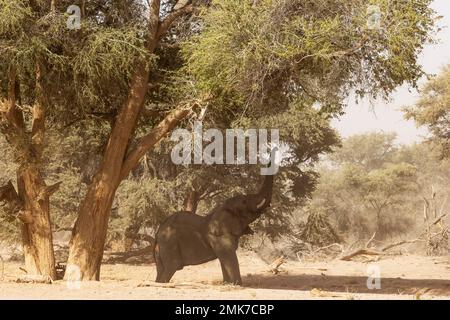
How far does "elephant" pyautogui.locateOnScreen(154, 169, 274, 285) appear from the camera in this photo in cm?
1517

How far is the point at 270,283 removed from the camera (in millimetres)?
17797

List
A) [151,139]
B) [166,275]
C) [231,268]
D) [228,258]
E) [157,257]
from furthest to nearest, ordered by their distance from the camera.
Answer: [157,257] < [166,275] < [228,258] < [231,268] < [151,139]

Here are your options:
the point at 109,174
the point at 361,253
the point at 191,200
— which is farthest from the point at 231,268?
the point at 191,200

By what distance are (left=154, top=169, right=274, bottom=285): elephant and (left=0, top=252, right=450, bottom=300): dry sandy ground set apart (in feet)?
2.63

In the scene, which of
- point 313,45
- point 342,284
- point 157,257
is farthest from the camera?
point 342,284

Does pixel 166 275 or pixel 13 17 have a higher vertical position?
pixel 13 17

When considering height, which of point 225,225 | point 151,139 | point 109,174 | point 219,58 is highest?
point 219,58

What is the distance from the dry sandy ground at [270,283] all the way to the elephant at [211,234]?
802 millimetres

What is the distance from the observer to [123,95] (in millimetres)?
14469

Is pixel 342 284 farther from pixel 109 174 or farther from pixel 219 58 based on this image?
pixel 219 58

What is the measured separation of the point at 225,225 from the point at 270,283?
338cm

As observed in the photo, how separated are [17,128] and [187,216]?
15.8 feet

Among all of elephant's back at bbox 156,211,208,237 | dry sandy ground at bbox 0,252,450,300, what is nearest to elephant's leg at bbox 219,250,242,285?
dry sandy ground at bbox 0,252,450,300

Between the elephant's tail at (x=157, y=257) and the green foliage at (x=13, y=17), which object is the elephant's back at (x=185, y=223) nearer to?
the elephant's tail at (x=157, y=257)
